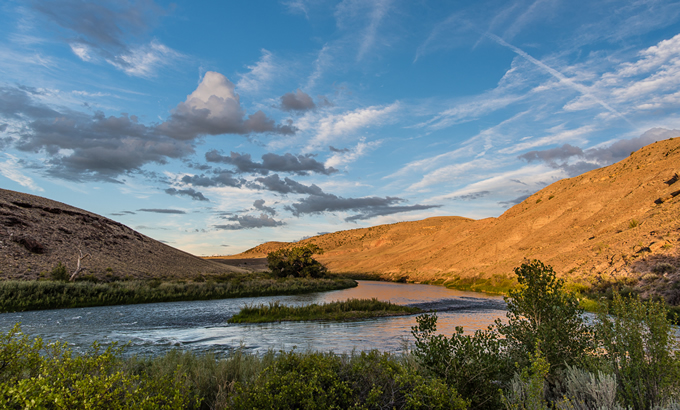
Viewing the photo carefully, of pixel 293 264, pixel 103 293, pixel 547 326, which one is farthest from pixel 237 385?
pixel 293 264

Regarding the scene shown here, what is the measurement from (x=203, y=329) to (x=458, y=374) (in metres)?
16.1

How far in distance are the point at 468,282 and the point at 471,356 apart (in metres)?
46.6

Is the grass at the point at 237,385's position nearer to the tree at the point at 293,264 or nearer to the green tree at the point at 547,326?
the green tree at the point at 547,326

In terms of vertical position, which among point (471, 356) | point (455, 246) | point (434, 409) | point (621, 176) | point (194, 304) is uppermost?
point (621, 176)

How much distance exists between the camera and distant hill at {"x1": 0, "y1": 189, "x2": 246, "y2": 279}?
3597 cm

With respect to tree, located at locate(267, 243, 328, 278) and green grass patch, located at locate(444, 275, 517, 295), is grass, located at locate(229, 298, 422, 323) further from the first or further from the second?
tree, located at locate(267, 243, 328, 278)

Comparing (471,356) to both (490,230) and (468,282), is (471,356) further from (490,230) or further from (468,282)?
(490,230)

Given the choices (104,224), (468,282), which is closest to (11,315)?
(104,224)

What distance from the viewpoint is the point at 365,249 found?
424ft

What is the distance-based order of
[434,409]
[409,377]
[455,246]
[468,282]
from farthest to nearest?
[455,246] < [468,282] < [409,377] < [434,409]

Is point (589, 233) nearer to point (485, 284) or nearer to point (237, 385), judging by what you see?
point (485, 284)

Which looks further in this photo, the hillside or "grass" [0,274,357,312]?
the hillside

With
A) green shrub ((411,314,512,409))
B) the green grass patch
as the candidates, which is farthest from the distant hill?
the green grass patch

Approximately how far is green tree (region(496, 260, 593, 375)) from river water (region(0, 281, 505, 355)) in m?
4.76
